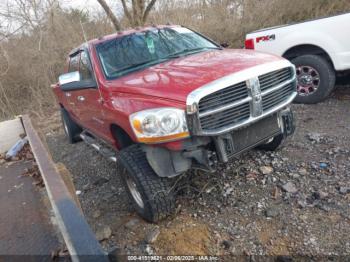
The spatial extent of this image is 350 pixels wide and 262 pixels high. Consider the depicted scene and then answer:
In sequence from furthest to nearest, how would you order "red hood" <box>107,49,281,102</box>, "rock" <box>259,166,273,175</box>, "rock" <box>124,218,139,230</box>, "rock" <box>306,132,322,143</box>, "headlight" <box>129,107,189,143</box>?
"rock" <box>306,132,322,143</box>
"rock" <box>259,166,273,175</box>
"rock" <box>124,218,139,230</box>
"red hood" <box>107,49,281,102</box>
"headlight" <box>129,107,189,143</box>

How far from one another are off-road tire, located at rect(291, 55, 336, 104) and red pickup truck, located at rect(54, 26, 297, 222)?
72.9 inches

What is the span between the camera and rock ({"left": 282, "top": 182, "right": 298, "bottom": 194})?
3.06 metres

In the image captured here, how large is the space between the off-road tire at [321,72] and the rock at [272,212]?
2.82 meters

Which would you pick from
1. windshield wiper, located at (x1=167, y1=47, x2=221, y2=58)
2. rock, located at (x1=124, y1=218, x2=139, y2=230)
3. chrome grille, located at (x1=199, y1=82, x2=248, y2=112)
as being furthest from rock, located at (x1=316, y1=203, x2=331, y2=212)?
windshield wiper, located at (x1=167, y1=47, x2=221, y2=58)

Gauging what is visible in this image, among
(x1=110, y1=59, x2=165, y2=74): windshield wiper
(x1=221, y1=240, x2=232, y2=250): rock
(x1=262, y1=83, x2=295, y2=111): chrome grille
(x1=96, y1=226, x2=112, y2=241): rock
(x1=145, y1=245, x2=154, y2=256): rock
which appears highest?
(x1=110, y1=59, x2=165, y2=74): windshield wiper

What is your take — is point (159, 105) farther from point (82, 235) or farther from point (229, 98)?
point (82, 235)

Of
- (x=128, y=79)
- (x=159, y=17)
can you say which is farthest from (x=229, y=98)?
(x=159, y=17)

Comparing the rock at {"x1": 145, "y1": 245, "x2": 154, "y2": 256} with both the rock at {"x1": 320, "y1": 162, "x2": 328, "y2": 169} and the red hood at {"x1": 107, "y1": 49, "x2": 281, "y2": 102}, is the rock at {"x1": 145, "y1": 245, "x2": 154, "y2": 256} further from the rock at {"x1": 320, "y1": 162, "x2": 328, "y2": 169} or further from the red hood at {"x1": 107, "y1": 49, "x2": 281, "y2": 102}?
the rock at {"x1": 320, "y1": 162, "x2": 328, "y2": 169}

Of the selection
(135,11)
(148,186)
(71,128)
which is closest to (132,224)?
(148,186)

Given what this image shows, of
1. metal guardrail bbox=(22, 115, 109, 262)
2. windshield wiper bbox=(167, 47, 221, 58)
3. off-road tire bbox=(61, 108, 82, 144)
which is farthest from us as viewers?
off-road tire bbox=(61, 108, 82, 144)

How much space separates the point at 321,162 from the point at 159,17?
419 inches

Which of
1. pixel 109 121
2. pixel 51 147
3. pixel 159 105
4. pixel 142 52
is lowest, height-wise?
pixel 51 147

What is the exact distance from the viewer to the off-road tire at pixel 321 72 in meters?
4.76

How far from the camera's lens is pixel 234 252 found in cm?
247
